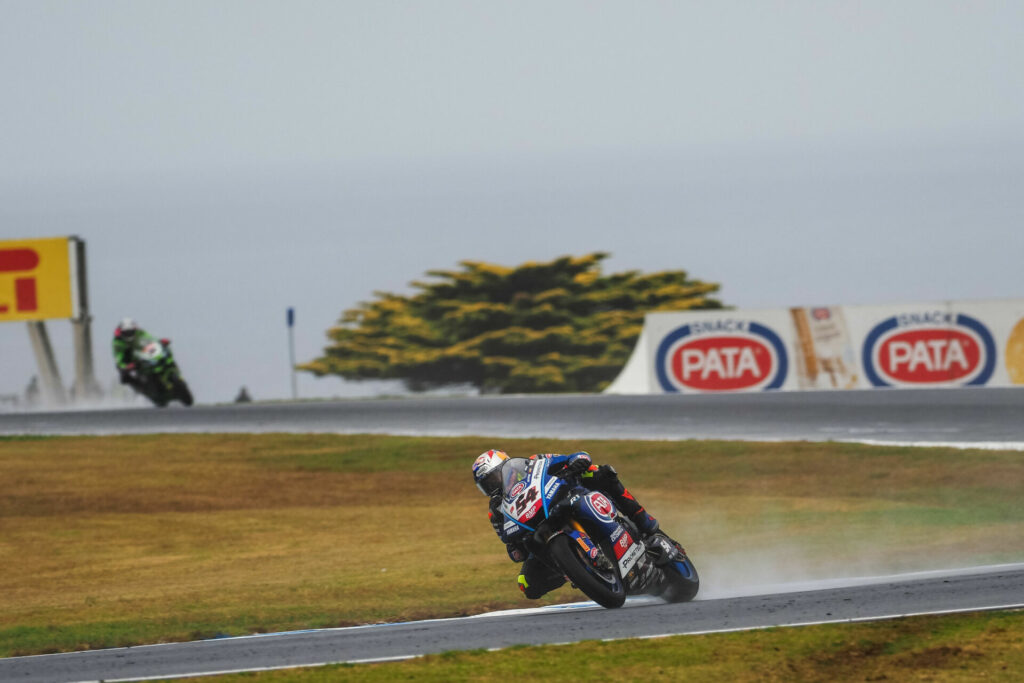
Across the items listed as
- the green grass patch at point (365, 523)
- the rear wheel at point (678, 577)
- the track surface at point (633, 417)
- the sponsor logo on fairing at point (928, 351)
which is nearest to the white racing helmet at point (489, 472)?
the rear wheel at point (678, 577)

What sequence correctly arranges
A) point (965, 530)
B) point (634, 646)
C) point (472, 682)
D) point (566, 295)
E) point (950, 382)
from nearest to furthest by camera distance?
point (472, 682) < point (634, 646) < point (965, 530) < point (950, 382) < point (566, 295)

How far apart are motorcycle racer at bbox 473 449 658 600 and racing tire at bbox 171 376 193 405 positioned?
2598 cm

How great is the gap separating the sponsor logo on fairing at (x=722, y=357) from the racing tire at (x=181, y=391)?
12353 millimetres

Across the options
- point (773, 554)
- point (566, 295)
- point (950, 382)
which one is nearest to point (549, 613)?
point (773, 554)

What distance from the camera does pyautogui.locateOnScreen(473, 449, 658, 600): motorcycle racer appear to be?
34.6ft

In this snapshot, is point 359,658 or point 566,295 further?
point 566,295

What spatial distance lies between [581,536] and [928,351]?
944 inches

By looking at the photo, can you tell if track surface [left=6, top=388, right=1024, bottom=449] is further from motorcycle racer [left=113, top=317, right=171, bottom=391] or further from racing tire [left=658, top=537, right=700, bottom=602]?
racing tire [left=658, top=537, right=700, bottom=602]

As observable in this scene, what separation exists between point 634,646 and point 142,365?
2684cm

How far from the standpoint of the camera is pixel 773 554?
1580 cm

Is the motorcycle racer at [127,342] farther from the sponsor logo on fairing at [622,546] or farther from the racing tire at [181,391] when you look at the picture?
the sponsor logo on fairing at [622,546]

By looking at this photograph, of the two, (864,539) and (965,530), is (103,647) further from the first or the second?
(965,530)

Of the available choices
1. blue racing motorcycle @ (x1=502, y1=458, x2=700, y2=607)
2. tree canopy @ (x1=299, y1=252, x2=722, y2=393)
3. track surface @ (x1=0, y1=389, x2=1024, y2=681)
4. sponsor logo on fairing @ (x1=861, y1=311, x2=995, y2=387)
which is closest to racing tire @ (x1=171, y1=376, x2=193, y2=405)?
track surface @ (x1=0, y1=389, x2=1024, y2=681)

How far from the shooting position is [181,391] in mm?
35719
